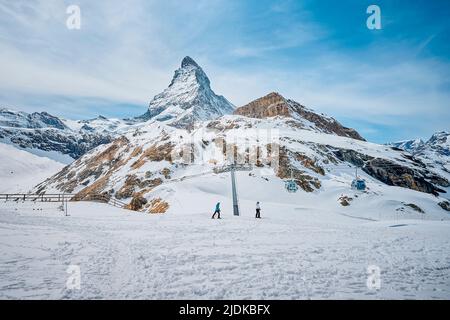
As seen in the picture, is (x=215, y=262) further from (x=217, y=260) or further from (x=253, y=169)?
(x=253, y=169)

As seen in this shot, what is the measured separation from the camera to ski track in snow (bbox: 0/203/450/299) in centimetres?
1037

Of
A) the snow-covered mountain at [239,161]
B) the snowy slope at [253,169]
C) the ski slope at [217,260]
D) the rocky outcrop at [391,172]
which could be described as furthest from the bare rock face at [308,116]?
the ski slope at [217,260]

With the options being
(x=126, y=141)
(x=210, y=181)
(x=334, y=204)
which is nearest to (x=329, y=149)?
(x=334, y=204)

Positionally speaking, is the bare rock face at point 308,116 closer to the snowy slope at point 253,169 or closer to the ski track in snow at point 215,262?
the snowy slope at point 253,169

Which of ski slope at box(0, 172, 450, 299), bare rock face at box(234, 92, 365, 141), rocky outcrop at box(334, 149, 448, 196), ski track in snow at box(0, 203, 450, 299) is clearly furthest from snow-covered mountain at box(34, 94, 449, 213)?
bare rock face at box(234, 92, 365, 141)

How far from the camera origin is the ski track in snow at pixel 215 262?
10367mm

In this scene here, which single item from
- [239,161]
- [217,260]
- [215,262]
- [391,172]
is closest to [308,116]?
[391,172]

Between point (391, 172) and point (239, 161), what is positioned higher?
point (239, 161)

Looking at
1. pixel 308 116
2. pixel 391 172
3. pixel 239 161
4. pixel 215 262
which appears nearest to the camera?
pixel 215 262

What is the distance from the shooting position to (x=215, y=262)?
45.1 ft
